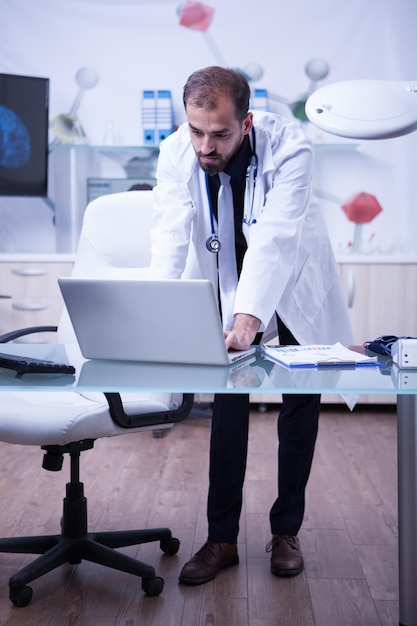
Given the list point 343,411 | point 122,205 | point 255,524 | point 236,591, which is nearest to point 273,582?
point 236,591

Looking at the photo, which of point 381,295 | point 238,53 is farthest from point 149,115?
point 381,295

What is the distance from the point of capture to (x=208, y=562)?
216 centimetres

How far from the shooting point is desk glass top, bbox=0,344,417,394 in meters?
1.40

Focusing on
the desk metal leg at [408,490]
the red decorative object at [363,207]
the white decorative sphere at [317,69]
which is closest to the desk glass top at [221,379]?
the desk metal leg at [408,490]

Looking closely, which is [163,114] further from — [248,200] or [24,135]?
[248,200]

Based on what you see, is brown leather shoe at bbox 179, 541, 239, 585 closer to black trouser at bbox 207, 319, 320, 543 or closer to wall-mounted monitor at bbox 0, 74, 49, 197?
black trouser at bbox 207, 319, 320, 543

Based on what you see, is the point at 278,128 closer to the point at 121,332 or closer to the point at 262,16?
the point at 121,332

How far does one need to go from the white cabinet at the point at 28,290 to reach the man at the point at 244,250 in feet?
6.75

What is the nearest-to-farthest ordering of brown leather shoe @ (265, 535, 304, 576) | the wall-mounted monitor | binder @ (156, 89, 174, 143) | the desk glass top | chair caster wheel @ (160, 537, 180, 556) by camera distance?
the desk glass top
brown leather shoe @ (265, 535, 304, 576)
chair caster wheel @ (160, 537, 180, 556)
the wall-mounted monitor
binder @ (156, 89, 174, 143)

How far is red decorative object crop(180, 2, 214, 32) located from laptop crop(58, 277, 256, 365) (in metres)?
3.29

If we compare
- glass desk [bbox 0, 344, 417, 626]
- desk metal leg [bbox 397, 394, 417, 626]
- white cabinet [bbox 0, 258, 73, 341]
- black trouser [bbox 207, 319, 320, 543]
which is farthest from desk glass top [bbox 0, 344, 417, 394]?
white cabinet [bbox 0, 258, 73, 341]

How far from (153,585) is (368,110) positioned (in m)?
1.22

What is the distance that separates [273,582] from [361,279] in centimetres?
230

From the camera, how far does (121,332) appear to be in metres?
1.66
